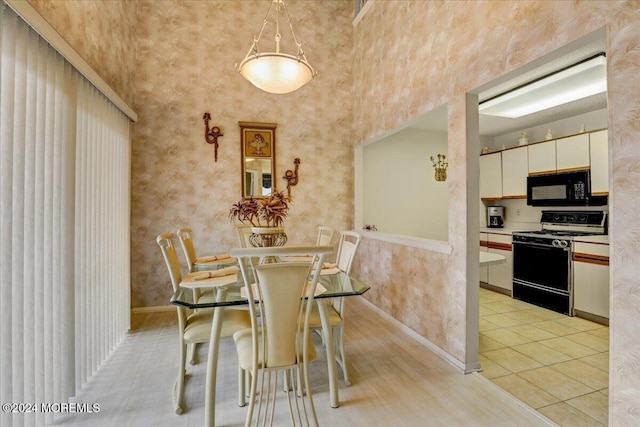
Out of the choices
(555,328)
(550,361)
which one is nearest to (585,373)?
(550,361)

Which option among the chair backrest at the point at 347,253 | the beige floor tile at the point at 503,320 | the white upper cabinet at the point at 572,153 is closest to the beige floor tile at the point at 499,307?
the beige floor tile at the point at 503,320

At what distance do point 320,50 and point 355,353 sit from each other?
3853 mm

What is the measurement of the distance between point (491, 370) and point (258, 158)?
130 inches

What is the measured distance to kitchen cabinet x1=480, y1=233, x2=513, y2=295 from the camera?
4246 millimetres

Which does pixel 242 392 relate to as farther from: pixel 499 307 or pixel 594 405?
pixel 499 307

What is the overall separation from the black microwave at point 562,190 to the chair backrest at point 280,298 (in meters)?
4.00

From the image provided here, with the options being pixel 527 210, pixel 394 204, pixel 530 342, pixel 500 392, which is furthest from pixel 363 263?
Answer: pixel 527 210

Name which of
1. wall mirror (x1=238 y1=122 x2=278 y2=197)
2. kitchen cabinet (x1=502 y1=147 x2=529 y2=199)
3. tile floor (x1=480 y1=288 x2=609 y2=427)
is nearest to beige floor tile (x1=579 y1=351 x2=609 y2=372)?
tile floor (x1=480 y1=288 x2=609 y2=427)

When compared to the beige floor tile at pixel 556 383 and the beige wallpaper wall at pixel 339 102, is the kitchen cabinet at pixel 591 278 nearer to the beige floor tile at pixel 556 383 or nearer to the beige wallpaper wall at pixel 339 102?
the beige floor tile at pixel 556 383

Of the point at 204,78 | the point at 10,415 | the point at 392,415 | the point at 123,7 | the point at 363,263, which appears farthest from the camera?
the point at 363,263

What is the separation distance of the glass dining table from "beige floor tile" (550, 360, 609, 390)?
1748 mm

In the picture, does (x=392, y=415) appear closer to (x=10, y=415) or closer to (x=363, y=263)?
(x=10, y=415)

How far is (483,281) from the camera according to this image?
470cm

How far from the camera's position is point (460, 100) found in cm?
231
